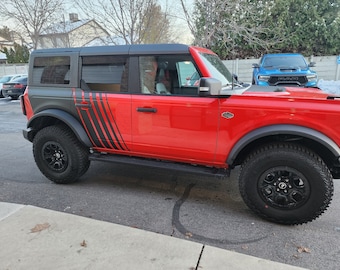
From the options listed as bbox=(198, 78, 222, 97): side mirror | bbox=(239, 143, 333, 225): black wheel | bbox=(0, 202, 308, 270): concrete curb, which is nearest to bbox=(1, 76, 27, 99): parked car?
bbox=(0, 202, 308, 270): concrete curb

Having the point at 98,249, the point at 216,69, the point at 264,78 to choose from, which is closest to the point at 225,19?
the point at 264,78

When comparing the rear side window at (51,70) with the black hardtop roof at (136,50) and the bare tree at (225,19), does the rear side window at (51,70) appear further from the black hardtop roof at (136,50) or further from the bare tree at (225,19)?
the bare tree at (225,19)

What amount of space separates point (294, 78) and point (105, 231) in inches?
322

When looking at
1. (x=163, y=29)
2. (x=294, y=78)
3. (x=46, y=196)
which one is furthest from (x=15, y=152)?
(x=163, y=29)

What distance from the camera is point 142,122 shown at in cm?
356

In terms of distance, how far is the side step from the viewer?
3352 mm

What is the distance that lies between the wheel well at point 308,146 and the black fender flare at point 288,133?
79 mm

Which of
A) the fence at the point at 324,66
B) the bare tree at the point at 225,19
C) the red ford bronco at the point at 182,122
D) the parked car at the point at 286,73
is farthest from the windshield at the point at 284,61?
the red ford bronco at the point at 182,122

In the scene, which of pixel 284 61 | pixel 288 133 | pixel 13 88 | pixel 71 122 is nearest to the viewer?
pixel 288 133

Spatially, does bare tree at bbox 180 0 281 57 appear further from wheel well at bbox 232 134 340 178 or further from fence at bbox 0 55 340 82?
wheel well at bbox 232 134 340 178

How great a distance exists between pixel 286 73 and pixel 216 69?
6354mm

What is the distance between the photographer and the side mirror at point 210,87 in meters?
2.90

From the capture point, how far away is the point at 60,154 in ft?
13.6

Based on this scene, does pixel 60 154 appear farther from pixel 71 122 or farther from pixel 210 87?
pixel 210 87
